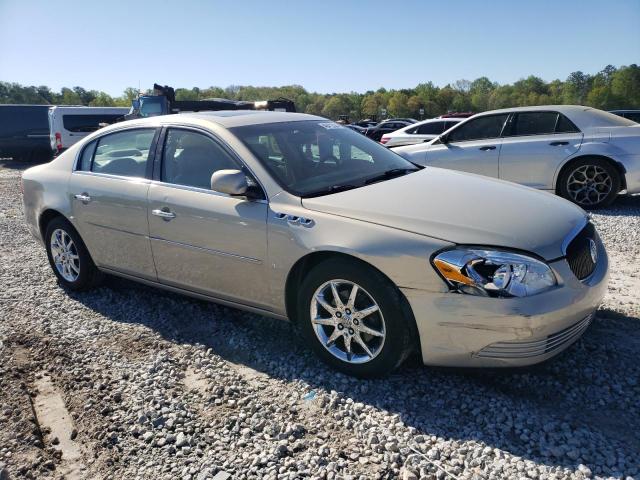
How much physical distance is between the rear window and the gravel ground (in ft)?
47.1

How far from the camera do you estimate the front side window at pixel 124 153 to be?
4.15 metres

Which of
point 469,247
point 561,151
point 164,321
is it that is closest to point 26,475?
point 164,321

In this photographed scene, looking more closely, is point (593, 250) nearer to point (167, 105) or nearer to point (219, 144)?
point (219, 144)

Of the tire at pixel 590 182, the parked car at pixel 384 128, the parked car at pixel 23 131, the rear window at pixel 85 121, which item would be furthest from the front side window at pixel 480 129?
the parked car at pixel 384 128

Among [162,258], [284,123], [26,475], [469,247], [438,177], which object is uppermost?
[284,123]

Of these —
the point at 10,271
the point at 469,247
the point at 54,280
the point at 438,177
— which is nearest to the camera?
the point at 469,247

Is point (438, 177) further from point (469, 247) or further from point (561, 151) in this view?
point (561, 151)

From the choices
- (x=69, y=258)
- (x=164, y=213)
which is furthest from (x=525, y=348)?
(x=69, y=258)

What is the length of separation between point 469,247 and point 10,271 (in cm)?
508

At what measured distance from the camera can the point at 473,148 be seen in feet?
26.7

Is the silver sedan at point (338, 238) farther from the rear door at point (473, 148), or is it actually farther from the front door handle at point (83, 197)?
the rear door at point (473, 148)

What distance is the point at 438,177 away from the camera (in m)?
3.89

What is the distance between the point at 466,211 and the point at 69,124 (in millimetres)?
16610

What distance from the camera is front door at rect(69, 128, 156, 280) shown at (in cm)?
407
